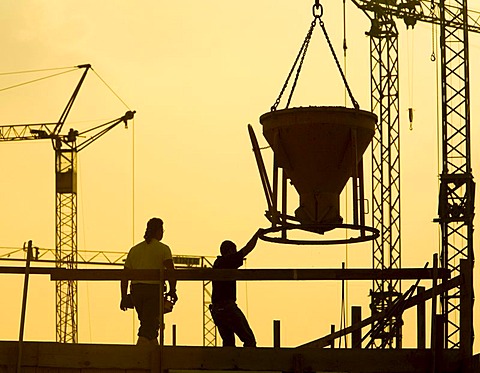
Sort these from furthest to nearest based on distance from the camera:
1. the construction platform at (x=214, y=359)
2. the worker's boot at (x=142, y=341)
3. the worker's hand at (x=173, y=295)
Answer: the worker's hand at (x=173, y=295), the worker's boot at (x=142, y=341), the construction platform at (x=214, y=359)

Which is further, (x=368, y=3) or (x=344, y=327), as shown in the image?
(x=368, y=3)

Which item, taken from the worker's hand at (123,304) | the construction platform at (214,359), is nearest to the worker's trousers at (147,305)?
the worker's hand at (123,304)

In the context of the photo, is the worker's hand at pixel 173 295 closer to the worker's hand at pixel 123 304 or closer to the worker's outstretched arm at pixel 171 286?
the worker's outstretched arm at pixel 171 286

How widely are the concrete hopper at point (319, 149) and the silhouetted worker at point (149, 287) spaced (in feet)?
5.96

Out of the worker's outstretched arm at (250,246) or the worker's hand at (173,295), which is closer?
the worker's hand at (173,295)

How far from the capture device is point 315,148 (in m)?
21.2

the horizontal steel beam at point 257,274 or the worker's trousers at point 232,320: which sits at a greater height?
the horizontal steel beam at point 257,274

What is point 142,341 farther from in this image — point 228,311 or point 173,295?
point 228,311

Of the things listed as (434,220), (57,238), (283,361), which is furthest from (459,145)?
(57,238)

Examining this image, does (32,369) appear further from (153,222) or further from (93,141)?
(93,141)

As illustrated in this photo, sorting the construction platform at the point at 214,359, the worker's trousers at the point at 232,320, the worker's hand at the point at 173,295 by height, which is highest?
the worker's hand at the point at 173,295

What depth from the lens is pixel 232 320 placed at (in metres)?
22.4

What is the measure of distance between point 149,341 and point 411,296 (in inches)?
129

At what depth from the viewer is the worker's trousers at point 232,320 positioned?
22375 millimetres
